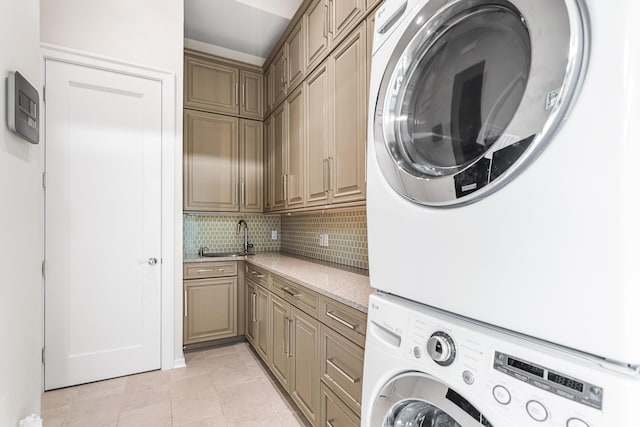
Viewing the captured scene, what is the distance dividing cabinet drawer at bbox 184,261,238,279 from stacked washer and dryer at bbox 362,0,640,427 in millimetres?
2326

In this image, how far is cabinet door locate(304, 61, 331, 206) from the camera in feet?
7.07

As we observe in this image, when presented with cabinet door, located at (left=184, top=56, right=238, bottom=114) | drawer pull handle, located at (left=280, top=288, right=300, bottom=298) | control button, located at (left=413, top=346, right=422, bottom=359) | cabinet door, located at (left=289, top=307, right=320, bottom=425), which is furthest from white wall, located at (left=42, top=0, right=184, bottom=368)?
control button, located at (left=413, top=346, right=422, bottom=359)

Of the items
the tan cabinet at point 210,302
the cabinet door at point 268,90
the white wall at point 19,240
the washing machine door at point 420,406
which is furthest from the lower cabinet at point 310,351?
the cabinet door at point 268,90

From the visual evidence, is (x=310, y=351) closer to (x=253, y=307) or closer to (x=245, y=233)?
(x=253, y=307)

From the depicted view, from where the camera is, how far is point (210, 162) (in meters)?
3.19

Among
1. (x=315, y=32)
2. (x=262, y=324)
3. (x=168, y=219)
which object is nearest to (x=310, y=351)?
(x=262, y=324)

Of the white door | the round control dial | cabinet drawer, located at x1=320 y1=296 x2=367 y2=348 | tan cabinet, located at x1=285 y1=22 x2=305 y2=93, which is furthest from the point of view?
tan cabinet, located at x1=285 y1=22 x2=305 y2=93

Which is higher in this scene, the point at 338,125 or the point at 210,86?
the point at 210,86

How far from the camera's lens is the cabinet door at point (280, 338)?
2061 millimetres

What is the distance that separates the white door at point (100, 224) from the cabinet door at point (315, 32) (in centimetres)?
127

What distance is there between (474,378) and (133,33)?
10.3 ft

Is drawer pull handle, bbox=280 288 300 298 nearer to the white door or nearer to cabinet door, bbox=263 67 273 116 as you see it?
the white door

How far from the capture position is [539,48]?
56 cm

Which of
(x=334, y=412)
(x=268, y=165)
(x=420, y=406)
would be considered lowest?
(x=334, y=412)
